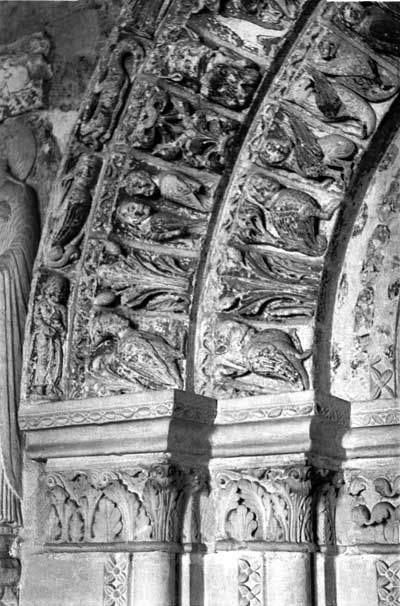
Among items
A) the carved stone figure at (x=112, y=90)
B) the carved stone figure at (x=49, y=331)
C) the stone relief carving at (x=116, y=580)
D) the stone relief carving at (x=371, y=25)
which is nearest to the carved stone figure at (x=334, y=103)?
the stone relief carving at (x=371, y=25)

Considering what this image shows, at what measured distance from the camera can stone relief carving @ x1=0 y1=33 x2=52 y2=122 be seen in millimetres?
4309

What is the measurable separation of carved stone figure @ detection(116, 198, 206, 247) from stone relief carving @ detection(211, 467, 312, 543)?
900 millimetres

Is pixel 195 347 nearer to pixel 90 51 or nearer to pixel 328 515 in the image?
pixel 328 515

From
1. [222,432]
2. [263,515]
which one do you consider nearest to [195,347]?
[222,432]

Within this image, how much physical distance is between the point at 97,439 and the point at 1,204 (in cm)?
113

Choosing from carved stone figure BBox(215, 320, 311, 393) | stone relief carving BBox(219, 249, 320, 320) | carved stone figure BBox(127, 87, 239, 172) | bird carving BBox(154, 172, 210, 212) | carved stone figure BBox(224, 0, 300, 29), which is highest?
carved stone figure BBox(224, 0, 300, 29)

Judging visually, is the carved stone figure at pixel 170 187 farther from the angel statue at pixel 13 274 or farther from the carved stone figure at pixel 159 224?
the angel statue at pixel 13 274

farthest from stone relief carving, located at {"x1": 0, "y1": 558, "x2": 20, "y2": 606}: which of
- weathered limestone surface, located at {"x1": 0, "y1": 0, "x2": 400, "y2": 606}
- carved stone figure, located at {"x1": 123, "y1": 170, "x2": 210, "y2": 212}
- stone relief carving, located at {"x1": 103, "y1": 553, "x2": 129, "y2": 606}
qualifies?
carved stone figure, located at {"x1": 123, "y1": 170, "x2": 210, "y2": 212}

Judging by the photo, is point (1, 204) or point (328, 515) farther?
point (1, 204)

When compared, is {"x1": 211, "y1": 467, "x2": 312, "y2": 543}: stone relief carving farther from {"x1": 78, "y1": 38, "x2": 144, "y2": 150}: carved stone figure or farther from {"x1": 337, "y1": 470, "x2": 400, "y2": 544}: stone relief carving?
{"x1": 78, "y1": 38, "x2": 144, "y2": 150}: carved stone figure

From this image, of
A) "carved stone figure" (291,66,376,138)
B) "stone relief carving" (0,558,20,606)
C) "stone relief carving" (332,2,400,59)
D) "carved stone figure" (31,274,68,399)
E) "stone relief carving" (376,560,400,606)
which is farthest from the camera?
"carved stone figure" (31,274,68,399)

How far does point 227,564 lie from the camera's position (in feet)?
11.8

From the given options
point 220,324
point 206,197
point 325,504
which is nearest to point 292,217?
point 206,197

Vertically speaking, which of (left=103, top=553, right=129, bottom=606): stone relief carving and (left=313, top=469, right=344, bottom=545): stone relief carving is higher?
(left=313, top=469, right=344, bottom=545): stone relief carving
